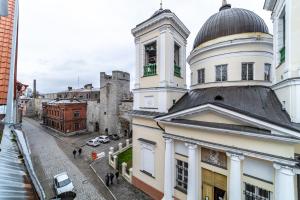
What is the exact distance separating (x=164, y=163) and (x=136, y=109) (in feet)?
15.9

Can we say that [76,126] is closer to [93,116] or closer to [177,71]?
[93,116]

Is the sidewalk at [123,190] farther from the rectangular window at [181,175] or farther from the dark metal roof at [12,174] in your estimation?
the dark metal roof at [12,174]

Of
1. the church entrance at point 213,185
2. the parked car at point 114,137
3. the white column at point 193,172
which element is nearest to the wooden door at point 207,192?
the church entrance at point 213,185

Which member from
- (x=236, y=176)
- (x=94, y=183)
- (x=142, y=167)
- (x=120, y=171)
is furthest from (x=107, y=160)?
(x=236, y=176)

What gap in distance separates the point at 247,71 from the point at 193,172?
7778 mm

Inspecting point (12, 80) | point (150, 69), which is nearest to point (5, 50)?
point (12, 80)

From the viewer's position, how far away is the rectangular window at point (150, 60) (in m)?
13.6

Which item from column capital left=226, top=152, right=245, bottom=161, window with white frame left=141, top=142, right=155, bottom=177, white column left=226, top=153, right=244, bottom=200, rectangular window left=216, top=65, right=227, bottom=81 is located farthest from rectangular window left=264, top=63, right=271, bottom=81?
window with white frame left=141, top=142, right=155, bottom=177

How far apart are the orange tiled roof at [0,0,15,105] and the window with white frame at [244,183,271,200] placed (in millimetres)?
9956

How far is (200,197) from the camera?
34.8 feet

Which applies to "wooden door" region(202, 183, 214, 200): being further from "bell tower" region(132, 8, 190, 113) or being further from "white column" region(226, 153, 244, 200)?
"bell tower" region(132, 8, 190, 113)

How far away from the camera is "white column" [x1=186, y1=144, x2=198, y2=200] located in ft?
32.9

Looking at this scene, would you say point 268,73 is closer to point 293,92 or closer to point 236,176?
point 293,92

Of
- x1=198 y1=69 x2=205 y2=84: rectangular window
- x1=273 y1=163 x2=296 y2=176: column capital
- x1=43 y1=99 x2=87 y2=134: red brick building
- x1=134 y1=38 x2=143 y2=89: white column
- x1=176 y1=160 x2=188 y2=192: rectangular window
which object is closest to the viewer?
x1=273 y1=163 x2=296 y2=176: column capital
